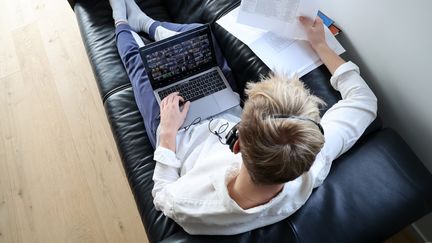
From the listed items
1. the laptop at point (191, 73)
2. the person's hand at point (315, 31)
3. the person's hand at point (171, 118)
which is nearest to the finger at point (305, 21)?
the person's hand at point (315, 31)

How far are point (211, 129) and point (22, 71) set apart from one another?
1.54m

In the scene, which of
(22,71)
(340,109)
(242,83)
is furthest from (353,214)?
(22,71)

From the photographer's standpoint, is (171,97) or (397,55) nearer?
(397,55)

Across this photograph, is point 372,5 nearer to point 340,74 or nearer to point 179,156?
point 340,74

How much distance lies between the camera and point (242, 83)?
1.31 meters

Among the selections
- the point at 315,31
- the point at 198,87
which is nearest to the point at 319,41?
the point at 315,31

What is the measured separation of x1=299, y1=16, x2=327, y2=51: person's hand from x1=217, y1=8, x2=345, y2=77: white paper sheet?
30 mm

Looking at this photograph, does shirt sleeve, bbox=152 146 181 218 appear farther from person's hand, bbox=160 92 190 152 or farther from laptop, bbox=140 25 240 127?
laptop, bbox=140 25 240 127

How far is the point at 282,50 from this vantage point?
3.87 ft

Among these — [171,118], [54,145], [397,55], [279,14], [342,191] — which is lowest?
[54,145]

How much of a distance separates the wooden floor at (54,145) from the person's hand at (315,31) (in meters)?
0.91

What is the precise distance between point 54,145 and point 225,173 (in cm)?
131

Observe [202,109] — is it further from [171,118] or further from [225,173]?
[225,173]

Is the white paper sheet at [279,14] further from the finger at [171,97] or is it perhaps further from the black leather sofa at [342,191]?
the finger at [171,97]
